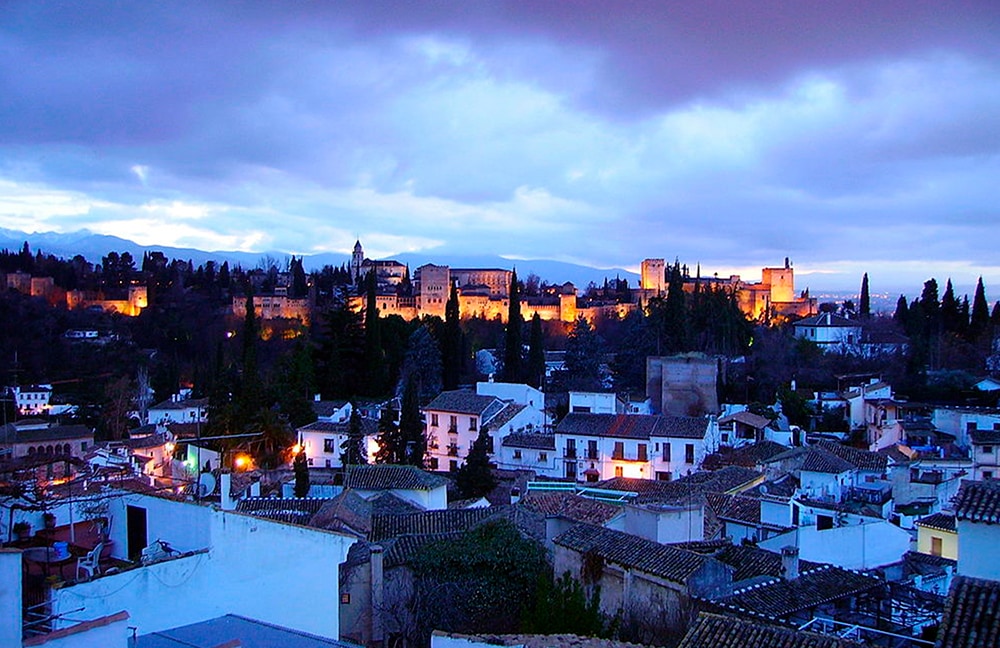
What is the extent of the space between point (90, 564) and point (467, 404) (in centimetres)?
2068

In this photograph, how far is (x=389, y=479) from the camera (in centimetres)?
1577

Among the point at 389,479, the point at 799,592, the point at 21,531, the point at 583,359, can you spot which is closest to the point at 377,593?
the point at 21,531

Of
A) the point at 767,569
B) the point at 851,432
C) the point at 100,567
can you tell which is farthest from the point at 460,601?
A: the point at 851,432

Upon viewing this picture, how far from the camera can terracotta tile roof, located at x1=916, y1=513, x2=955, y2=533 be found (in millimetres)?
12930

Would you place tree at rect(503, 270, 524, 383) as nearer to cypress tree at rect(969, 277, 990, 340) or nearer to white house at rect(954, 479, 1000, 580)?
cypress tree at rect(969, 277, 990, 340)

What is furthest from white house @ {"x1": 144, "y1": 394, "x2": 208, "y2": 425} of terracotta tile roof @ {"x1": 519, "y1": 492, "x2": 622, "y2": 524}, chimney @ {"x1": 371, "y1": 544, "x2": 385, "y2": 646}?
chimney @ {"x1": 371, "y1": 544, "x2": 385, "y2": 646}

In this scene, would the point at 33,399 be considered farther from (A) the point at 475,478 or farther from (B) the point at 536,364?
(A) the point at 475,478

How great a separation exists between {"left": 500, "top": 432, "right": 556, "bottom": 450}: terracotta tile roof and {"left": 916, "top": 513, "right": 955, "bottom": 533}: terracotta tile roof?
11.7m

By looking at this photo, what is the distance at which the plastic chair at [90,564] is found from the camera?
5.76m

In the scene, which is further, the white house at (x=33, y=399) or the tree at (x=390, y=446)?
the white house at (x=33, y=399)

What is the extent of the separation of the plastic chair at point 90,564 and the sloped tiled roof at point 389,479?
371 inches

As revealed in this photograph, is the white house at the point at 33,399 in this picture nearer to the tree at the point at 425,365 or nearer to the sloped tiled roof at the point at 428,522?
the tree at the point at 425,365

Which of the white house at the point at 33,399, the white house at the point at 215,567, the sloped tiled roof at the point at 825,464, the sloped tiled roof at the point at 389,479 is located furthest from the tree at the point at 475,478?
the white house at the point at 33,399

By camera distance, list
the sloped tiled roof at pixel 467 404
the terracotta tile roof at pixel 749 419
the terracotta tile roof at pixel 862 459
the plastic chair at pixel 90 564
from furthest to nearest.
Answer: the sloped tiled roof at pixel 467 404
the terracotta tile roof at pixel 749 419
the terracotta tile roof at pixel 862 459
the plastic chair at pixel 90 564
